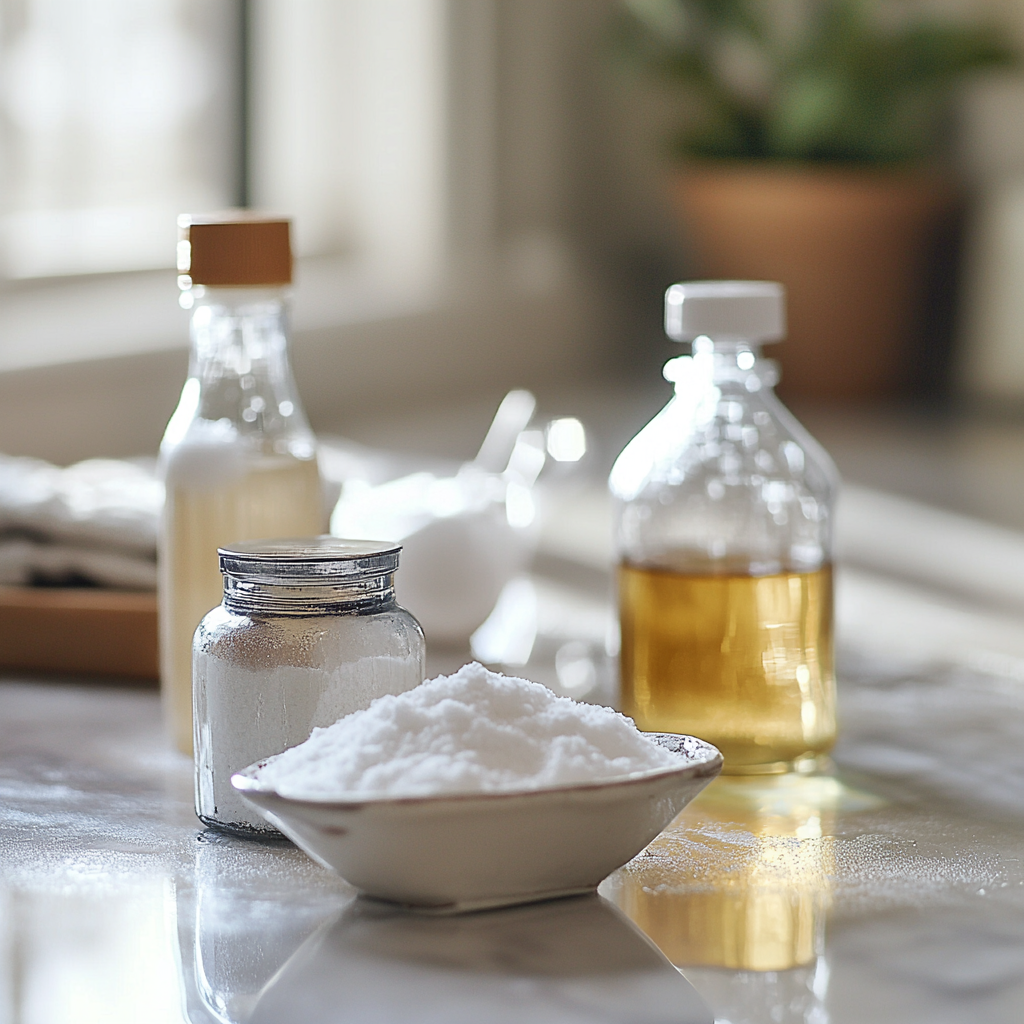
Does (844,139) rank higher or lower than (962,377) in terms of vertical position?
higher

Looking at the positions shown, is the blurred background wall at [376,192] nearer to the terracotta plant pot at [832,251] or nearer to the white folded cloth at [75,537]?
the terracotta plant pot at [832,251]

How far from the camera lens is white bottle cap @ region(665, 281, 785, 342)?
639 millimetres

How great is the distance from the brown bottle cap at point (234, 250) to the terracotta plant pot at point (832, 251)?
1.56 meters

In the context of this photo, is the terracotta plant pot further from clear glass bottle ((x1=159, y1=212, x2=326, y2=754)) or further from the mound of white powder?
the mound of white powder

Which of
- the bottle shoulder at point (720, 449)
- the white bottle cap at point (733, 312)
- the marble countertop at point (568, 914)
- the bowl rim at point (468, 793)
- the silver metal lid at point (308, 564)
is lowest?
the marble countertop at point (568, 914)

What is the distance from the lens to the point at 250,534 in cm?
67

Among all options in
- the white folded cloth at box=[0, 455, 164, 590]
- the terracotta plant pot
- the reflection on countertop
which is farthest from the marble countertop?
the terracotta plant pot

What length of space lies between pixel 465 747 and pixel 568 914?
0.19 ft

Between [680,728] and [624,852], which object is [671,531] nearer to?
[680,728]

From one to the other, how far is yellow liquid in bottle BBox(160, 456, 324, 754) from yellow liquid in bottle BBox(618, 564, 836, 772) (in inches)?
5.8

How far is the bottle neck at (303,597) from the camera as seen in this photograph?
541 millimetres

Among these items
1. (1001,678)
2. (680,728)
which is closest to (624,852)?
(680,728)

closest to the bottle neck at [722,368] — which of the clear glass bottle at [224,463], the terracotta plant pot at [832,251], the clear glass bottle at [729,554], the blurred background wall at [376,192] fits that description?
the clear glass bottle at [729,554]

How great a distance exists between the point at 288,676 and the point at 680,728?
0.62ft
